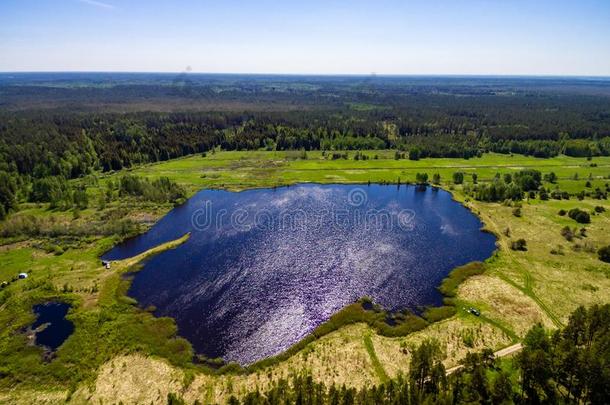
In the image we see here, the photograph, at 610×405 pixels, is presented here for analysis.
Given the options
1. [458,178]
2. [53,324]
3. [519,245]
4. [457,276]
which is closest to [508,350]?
[457,276]

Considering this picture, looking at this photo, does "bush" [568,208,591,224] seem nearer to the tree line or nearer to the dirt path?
the tree line

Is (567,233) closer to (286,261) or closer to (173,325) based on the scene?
(286,261)

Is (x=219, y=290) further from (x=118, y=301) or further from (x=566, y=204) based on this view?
(x=566, y=204)

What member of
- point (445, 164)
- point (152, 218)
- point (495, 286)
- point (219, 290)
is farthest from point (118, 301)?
point (445, 164)

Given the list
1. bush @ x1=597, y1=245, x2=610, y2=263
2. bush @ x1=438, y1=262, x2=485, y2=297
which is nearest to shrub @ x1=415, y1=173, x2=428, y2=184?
bush @ x1=597, y1=245, x2=610, y2=263

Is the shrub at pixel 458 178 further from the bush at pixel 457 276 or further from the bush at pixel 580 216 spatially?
the bush at pixel 457 276

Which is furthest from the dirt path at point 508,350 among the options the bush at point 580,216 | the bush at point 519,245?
the bush at point 580,216
